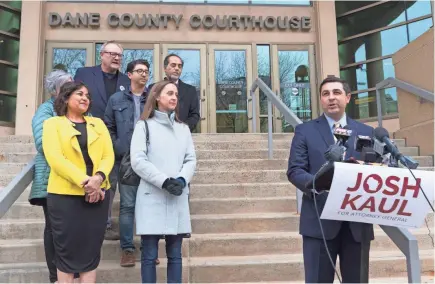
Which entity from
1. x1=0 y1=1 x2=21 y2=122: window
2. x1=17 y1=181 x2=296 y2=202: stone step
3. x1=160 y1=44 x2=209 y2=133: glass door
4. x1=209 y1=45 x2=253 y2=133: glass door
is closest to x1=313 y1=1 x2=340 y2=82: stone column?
x1=209 y1=45 x2=253 y2=133: glass door

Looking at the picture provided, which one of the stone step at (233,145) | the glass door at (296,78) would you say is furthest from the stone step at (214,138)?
the glass door at (296,78)

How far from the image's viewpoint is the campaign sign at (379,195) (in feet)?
5.98

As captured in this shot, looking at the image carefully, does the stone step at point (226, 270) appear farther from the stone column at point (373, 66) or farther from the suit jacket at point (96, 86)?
the stone column at point (373, 66)

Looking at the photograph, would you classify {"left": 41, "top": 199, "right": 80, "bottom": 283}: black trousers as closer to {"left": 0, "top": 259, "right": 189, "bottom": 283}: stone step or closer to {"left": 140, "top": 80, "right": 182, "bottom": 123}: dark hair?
{"left": 0, "top": 259, "right": 189, "bottom": 283}: stone step

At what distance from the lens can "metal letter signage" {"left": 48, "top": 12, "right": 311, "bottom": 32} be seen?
1077 cm

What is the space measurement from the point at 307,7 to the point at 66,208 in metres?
10.7

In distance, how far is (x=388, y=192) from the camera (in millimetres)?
1859

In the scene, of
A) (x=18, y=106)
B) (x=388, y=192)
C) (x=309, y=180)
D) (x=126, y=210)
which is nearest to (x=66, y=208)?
(x=126, y=210)

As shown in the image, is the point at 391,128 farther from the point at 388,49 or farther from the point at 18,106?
the point at 18,106

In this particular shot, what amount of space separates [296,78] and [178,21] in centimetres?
360

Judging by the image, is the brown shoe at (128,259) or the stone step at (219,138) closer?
the brown shoe at (128,259)

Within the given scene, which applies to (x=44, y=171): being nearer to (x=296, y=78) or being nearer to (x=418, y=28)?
(x=296, y=78)

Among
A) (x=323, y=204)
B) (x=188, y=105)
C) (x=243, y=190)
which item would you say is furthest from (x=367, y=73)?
(x=323, y=204)

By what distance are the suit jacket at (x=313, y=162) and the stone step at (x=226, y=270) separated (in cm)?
126
